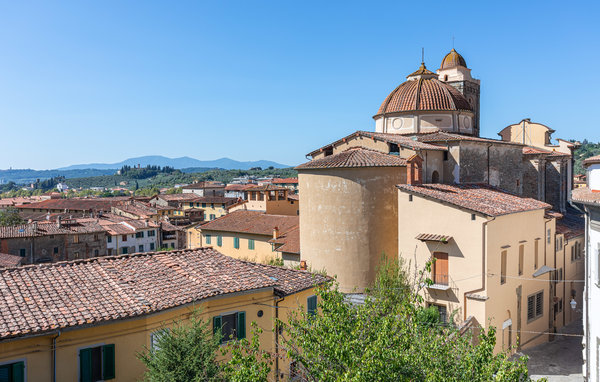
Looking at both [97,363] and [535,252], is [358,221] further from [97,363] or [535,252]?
[97,363]

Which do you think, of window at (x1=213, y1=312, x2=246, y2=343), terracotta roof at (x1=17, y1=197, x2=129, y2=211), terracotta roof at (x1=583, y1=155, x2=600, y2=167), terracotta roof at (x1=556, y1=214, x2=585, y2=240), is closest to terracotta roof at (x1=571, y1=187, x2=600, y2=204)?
terracotta roof at (x1=583, y1=155, x2=600, y2=167)

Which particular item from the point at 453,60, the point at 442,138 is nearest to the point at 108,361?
the point at 442,138

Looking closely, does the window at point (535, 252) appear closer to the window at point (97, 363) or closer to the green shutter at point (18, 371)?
the window at point (97, 363)

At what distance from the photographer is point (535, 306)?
2312cm

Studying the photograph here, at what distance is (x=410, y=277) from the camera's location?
2170cm

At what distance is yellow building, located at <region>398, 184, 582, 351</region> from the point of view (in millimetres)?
19484

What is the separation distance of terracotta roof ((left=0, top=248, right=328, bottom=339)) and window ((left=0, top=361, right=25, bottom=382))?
0.77 meters

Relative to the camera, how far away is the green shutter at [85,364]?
33.7 feet

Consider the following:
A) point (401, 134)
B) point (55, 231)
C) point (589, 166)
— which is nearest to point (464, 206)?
point (589, 166)

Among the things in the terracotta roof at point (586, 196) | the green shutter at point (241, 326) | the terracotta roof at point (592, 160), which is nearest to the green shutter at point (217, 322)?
the green shutter at point (241, 326)

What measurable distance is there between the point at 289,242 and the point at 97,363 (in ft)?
62.7

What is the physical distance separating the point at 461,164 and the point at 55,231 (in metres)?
39.2

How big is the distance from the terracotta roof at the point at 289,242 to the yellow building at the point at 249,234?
12 mm

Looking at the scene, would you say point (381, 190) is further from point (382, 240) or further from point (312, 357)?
point (312, 357)
